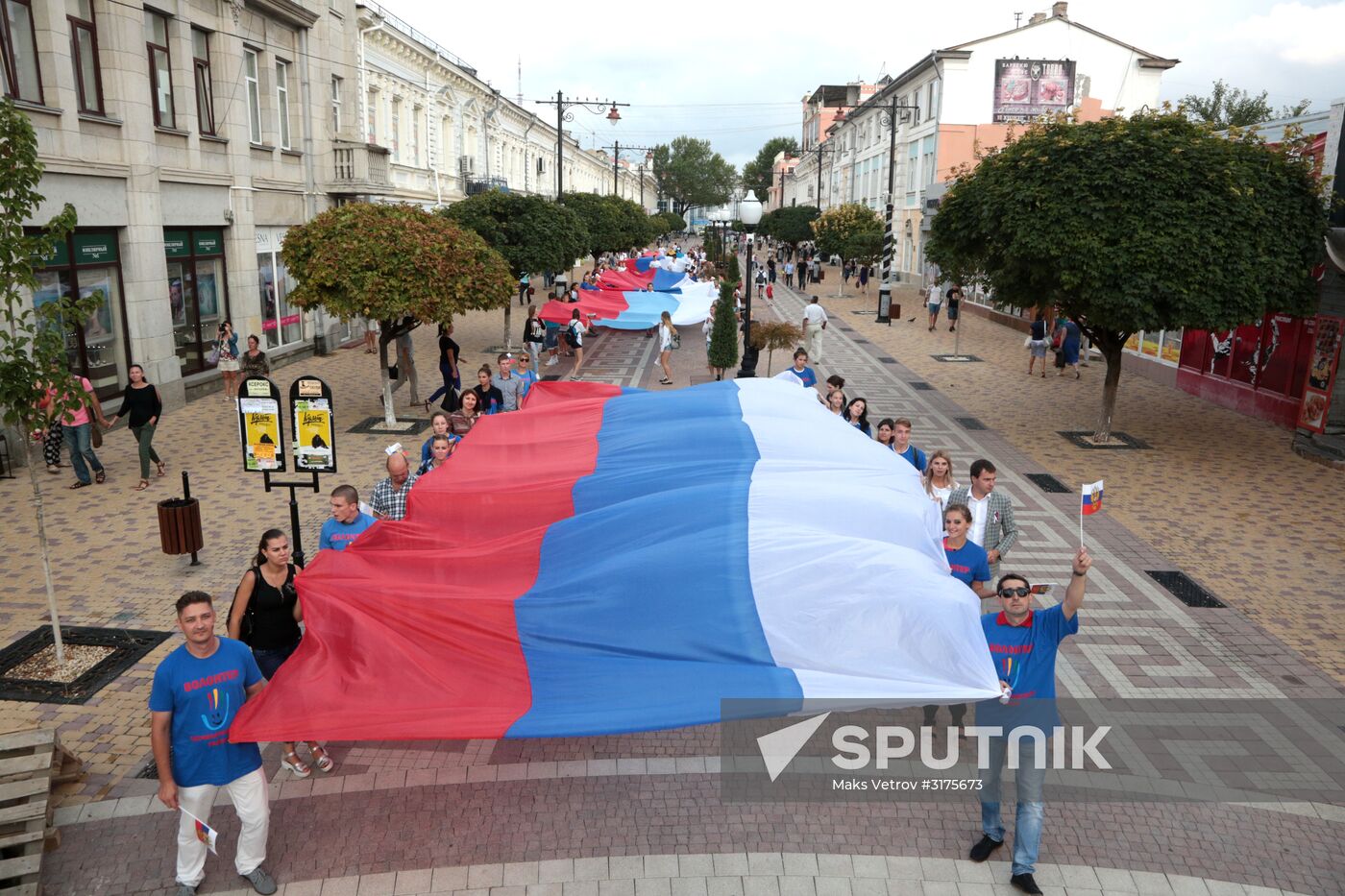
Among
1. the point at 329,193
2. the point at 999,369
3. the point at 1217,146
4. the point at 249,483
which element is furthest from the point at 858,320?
the point at 249,483

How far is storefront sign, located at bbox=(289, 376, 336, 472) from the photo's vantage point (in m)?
10.1

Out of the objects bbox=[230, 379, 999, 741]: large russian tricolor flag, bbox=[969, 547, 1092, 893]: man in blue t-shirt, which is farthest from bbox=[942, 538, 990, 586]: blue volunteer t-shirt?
bbox=[969, 547, 1092, 893]: man in blue t-shirt

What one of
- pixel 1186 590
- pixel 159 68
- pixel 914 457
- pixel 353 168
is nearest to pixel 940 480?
pixel 914 457

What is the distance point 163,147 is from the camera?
64.8 feet

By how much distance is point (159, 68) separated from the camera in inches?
791

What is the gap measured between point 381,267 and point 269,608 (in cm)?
1102

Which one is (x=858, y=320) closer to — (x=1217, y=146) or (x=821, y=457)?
(x=1217, y=146)

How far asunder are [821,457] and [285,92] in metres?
22.5

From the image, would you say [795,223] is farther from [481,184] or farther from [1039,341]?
[1039,341]

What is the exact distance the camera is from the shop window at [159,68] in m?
19.6

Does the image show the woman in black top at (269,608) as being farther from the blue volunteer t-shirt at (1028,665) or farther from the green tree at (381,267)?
the green tree at (381,267)

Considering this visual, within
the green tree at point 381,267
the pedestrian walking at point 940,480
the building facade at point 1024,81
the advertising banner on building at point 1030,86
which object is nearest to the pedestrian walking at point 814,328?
the green tree at point 381,267

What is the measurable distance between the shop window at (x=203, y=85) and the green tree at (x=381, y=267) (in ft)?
21.3

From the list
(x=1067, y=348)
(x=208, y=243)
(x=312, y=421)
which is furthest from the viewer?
(x=1067, y=348)
